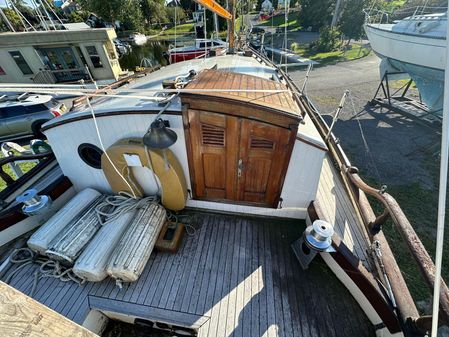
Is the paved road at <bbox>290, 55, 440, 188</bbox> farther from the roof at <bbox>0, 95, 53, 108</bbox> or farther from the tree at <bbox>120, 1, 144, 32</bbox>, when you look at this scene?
the tree at <bbox>120, 1, 144, 32</bbox>

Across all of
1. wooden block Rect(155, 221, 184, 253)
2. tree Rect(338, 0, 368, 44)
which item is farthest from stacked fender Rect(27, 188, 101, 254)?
tree Rect(338, 0, 368, 44)

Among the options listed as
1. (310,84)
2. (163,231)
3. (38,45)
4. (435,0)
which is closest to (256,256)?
(163,231)

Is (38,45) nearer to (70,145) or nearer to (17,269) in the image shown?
(70,145)

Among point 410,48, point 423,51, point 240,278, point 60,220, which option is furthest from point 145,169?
point 410,48

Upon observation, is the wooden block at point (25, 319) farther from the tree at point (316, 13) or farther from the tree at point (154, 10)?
the tree at point (154, 10)

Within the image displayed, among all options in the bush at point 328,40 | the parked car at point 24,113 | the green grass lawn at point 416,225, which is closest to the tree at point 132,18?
the bush at point 328,40
